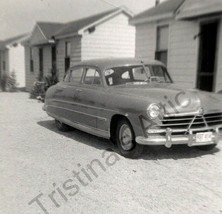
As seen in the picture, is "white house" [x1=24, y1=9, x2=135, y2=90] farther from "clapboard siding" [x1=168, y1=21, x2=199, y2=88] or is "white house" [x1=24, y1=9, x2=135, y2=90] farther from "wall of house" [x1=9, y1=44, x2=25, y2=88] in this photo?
"wall of house" [x1=9, y1=44, x2=25, y2=88]

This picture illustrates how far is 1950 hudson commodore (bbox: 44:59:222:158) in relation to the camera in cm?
533

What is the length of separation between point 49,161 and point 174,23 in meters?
7.23

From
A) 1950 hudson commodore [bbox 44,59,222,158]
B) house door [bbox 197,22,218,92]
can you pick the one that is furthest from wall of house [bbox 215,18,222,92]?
1950 hudson commodore [bbox 44,59,222,158]

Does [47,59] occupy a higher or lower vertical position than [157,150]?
higher

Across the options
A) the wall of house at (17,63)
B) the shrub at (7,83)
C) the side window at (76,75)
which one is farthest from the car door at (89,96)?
the wall of house at (17,63)

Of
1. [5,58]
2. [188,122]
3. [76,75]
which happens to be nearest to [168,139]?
[188,122]

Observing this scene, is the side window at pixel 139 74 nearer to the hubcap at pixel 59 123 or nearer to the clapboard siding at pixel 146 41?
the hubcap at pixel 59 123

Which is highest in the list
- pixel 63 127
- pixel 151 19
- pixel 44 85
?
pixel 151 19

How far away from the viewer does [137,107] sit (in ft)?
17.9

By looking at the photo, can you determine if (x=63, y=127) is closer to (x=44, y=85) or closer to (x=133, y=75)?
(x=133, y=75)

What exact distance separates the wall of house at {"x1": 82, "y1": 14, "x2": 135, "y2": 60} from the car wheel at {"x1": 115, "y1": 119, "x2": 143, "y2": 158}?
430 inches

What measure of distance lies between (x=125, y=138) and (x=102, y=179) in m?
1.23

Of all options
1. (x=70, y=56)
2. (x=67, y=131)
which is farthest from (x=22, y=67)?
(x=67, y=131)

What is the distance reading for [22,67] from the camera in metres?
28.6
